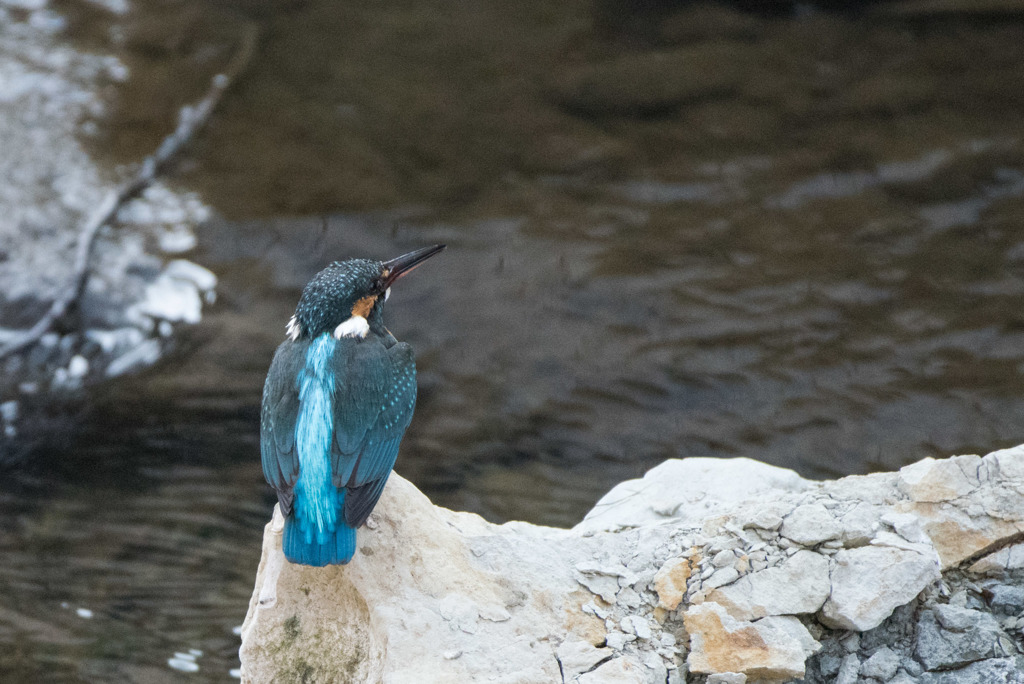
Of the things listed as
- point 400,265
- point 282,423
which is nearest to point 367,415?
point 282,423

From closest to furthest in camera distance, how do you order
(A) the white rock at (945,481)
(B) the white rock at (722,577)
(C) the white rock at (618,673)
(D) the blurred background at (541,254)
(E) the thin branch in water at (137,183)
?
(C) the white rock at (618,673), (B) the white rock at (722,577), (A) the white rock at (945,481), (D) the blurred background at (541,254), (E) the thin branch in water at (137,183)

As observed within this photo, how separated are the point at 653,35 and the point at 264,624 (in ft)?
19.7

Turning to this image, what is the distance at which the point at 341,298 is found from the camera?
9.87ft

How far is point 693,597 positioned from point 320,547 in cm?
94

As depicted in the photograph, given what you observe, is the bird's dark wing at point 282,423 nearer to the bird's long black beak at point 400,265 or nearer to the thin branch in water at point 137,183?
the bird's long black beak at point 400,265

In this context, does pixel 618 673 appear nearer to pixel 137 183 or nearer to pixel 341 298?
pixel 341 298

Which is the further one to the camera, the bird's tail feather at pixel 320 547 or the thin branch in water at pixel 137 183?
the thin branch in water at pixel 137 183

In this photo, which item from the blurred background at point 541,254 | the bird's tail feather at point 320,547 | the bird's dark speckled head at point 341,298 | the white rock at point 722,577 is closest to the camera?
the bird's tail feather at point 320,547

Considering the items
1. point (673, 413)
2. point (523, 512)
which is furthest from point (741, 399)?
point (523, 512)

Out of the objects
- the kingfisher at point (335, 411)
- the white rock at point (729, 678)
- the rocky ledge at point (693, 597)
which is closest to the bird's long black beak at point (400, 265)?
the kingfisher at point (335, 411)

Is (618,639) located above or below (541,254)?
above

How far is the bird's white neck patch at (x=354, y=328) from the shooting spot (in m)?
3.01

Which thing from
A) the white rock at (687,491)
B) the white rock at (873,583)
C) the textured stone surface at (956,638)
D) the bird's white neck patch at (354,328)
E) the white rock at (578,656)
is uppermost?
the bird's white neck patch at (354,328)

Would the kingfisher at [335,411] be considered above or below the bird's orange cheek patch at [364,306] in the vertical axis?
below
